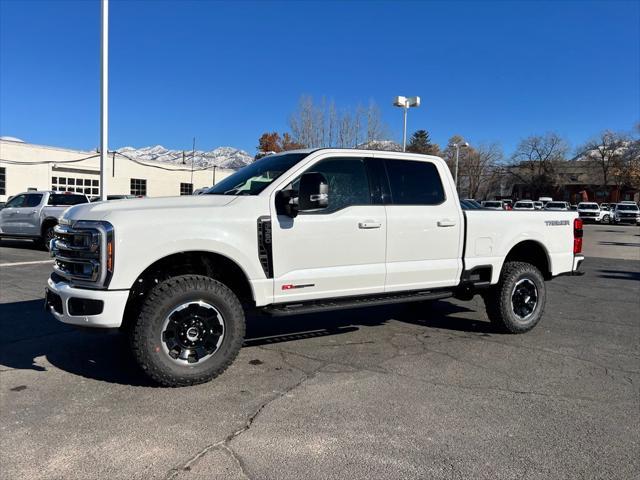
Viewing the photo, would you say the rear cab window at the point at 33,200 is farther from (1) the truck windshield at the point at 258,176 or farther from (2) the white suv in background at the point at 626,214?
(2) the white suv in background at the point at 626,214

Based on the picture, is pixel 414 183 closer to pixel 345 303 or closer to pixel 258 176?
pixel 345 303

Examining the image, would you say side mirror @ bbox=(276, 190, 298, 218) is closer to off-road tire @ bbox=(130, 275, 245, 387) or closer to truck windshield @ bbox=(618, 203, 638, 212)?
off-road tire @ bbox=(130, 275, 245, 387)

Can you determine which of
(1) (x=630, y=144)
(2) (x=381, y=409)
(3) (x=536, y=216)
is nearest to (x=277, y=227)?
(2) (x=381, y=409)

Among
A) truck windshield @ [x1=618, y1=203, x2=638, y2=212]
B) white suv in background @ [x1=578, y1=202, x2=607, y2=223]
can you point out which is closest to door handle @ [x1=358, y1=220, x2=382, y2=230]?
white suv in background @ [x1=578, y1=202, x2=607, y2=223]

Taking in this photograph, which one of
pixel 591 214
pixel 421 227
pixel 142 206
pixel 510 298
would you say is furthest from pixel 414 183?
pixel 591 214

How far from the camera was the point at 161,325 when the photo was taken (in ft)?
13.6

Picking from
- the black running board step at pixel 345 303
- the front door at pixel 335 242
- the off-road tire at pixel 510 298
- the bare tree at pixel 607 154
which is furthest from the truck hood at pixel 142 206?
the bare tree at pixel 607 154

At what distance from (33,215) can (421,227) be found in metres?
13.9

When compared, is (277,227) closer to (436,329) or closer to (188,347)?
(188,347)

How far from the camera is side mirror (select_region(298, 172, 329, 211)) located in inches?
176

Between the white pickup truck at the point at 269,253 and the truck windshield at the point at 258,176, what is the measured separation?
0.9 inches

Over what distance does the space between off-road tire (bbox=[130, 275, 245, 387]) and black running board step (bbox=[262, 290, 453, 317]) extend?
0.39 metres

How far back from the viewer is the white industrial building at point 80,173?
117ft

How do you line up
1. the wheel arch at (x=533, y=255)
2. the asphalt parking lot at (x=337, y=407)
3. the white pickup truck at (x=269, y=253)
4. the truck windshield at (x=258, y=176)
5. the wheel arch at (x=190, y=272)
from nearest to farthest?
1. the asphalt parking lot at (x=337, y=407)
2. the white pickup truck at (x=269, y=253)
3. the wheel arch at (x=190, y=272)
4. the truck windshield at (x=258, y=176)
5. the wheel arch at (x=533, y=255)
